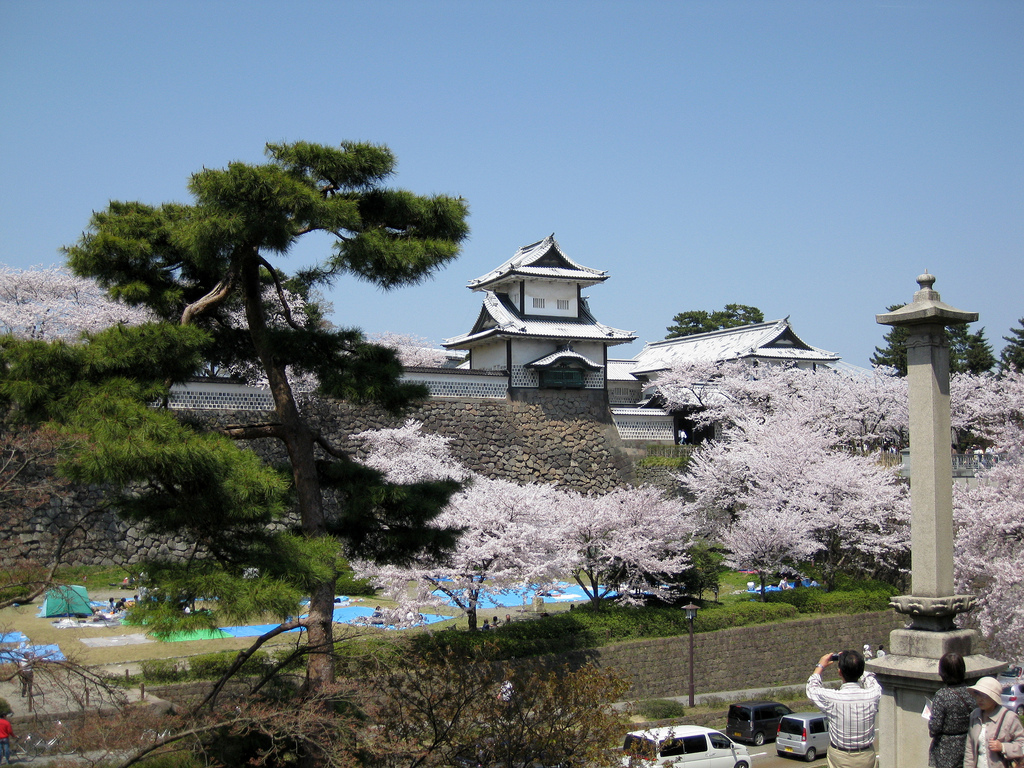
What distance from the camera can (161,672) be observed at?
12312 millimetres

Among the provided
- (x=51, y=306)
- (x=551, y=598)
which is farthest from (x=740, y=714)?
(x=51, y=306)

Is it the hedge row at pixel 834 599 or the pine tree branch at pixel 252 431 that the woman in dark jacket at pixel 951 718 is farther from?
the hedge row at pixel 834 599

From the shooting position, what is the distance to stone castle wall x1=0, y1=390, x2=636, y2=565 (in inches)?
766

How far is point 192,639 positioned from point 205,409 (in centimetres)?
645

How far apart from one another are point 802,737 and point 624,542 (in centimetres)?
538

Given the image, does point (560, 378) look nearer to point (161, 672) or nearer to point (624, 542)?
point (624, 542)

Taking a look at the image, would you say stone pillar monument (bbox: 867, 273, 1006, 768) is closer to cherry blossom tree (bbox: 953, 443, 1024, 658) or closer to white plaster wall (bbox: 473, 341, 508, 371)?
cherry blossom tree (bbox: 953, 443, 1024, 658)

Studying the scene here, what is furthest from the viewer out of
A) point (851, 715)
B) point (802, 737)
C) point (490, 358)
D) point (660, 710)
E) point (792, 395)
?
point (792, 395)

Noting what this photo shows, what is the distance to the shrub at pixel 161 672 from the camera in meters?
12.2

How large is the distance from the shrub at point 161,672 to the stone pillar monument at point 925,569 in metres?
10.0

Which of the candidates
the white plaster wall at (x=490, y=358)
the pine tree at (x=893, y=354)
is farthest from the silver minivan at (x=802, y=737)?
the pine tree at (x=893, y=354)

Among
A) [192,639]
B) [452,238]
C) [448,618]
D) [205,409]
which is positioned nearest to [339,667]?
[452,238]

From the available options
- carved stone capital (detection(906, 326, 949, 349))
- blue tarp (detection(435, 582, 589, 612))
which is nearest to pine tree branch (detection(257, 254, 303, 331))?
carved stone capital (detection(906, 326, 949, 349))

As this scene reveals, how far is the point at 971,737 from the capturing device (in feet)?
14.0
